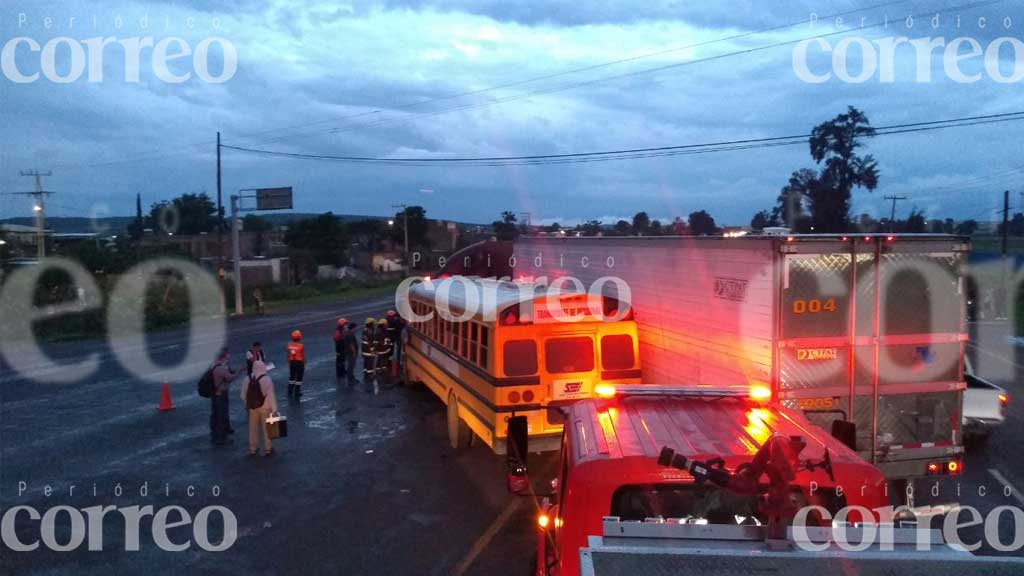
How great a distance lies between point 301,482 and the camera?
10.8 meters

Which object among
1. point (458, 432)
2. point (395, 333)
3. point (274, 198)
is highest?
point (274, 198)

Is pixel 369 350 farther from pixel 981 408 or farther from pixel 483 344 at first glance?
pixel 981 408

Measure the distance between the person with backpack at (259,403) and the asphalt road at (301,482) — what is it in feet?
0.97

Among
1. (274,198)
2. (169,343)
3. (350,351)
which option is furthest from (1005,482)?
(274,198)

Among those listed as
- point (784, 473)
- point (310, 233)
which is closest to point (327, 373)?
point (784, 473)

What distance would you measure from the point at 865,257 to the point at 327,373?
1568cm

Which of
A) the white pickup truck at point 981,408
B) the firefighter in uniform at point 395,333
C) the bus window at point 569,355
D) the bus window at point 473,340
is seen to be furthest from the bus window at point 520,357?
the firefighter in uniform at point 395,333

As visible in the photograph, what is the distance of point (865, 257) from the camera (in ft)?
26.7

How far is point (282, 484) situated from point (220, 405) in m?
2.99

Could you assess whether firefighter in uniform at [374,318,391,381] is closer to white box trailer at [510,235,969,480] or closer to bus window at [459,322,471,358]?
bus window at [459,322,471,358]

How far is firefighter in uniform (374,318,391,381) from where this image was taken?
722 inches

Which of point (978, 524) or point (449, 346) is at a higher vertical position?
point (449, 346)

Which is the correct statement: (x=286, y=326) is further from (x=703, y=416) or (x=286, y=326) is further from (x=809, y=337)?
(x=703, y=416)

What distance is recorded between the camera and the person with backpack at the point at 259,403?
11992 mm
